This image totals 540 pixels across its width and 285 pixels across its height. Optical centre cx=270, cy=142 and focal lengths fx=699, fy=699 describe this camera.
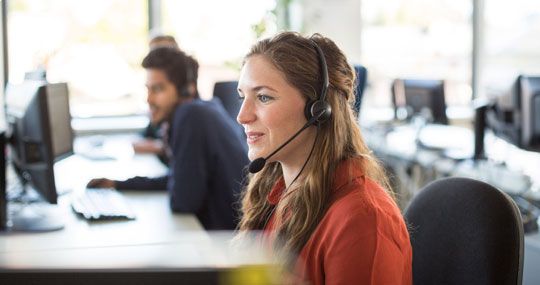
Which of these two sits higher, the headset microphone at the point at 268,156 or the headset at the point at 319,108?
the headset at the point at 319,108

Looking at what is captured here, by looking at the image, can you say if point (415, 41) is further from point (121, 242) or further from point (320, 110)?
point (320, 110)

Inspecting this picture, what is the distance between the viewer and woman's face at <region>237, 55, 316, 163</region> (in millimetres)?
1360

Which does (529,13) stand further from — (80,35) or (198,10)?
(80,35)

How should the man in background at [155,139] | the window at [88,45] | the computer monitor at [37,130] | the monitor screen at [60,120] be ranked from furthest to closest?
the window at [88,45] < the man in background at [155,139] < the monitor screen at [60,120] < the computer monitor at [37,130]

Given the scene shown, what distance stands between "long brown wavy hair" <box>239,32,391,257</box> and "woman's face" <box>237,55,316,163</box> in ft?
0.06

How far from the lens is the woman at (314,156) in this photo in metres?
1.17

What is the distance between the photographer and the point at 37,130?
7.30 feet

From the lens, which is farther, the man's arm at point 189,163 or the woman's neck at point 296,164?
the man's arm at point 189,163

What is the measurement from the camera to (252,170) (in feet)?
4.66

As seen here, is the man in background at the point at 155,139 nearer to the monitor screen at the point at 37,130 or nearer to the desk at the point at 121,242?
the desk at the point at 121,242

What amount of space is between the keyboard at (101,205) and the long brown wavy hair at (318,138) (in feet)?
3.50

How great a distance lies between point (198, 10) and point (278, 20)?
68cm

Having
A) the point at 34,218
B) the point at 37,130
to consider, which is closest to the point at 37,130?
the point at 37,130

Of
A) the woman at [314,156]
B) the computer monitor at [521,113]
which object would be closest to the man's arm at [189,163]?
the woman at [314,156]
